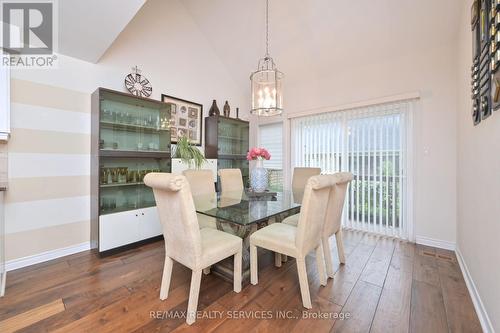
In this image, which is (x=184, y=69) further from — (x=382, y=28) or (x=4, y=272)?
(x=4, y=272)

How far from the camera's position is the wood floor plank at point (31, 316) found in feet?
4.52

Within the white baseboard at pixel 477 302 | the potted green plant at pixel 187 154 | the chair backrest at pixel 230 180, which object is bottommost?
the white baseboard at pixel 477 302

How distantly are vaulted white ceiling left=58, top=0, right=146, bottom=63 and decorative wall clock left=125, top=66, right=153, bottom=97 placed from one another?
1.67ft

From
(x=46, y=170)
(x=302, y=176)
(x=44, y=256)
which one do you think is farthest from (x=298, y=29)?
(x=44, y=256)

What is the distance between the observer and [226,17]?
3406mm

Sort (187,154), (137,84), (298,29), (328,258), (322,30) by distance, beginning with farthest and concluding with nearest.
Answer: (187,154)
(298,29)
(322,30)
(137,84)
(328,258)

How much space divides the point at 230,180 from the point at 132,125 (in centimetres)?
149

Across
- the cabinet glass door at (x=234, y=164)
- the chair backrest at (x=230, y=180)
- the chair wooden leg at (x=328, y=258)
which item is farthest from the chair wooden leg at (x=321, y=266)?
the cabinet glass door at (x=234, y=164)

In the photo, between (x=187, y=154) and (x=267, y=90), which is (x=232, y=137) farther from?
(x=267, y=90)

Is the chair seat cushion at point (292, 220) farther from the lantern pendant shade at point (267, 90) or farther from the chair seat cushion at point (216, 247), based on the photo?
the lantern pendant shade at point (267, 90)

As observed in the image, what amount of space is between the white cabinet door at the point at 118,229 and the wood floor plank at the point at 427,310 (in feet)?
9.17

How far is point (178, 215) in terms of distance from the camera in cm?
139

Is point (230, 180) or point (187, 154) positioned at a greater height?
point (187, 154)

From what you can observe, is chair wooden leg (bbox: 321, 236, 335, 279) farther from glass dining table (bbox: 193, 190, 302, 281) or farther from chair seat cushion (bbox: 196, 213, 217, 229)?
chair seat cushion (bbox: 196, 213, 217, 229)
